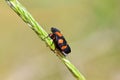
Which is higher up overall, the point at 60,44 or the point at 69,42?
the point at 69,42

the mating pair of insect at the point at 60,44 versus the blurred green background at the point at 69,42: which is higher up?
the blurred green background at the point at 69,42

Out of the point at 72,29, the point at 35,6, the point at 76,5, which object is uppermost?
the point at 35,6

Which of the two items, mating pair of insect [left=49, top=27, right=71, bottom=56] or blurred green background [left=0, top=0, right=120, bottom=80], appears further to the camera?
blurred green background [left=0, top=0, right=120, bottom=80]

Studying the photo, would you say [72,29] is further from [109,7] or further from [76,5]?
[109,7]

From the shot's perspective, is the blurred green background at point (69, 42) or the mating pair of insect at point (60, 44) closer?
the mating pair of insect at point (60, 44)

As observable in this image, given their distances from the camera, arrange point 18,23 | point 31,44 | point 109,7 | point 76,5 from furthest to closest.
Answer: point 18,23
point 76,5
point 31,44
point 109,7

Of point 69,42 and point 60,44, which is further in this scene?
point 69,42

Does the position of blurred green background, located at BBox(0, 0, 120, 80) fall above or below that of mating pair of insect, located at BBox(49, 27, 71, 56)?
above

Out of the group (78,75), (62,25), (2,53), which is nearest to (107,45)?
(2,53)
